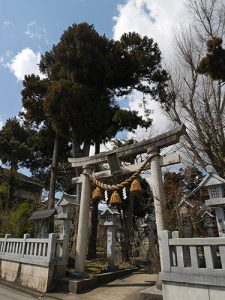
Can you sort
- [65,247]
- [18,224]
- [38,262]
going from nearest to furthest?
[38,262] < [65,247] < [18,224]

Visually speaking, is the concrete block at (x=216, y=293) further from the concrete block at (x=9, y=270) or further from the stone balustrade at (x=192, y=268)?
the concrete block at (x=9, y=270)

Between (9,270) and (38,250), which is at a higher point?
(38,250)

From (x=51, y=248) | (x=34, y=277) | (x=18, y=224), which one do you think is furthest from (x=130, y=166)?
(x=18, y=224)

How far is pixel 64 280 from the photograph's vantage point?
337 inches

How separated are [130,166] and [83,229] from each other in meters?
2.68

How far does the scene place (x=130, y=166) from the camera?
9453 mm

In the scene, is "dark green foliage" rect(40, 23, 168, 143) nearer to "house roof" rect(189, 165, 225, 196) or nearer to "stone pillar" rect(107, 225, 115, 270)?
"stone pillar" rect(107, 225, 115, 270)

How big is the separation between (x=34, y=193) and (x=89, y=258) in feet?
62.6

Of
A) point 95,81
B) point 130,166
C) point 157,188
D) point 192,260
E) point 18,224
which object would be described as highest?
point 95,81

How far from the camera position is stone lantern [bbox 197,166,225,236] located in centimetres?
728

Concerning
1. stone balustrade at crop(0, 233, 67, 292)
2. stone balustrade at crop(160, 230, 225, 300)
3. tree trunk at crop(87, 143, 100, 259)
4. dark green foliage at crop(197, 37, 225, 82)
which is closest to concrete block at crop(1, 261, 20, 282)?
stone balustrade at crop(0, 233, 67, 292)

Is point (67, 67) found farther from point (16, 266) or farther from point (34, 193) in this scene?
point (34, 193)

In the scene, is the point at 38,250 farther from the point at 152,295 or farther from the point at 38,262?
the point at 152,295

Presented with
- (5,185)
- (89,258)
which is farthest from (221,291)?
(5,185)
